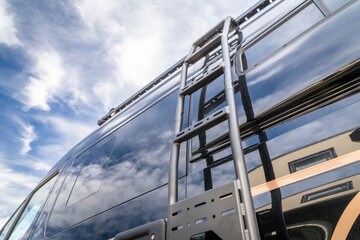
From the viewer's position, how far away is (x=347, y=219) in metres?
0.60

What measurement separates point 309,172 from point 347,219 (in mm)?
162

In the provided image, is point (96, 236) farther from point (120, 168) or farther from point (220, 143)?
point (220, 143)

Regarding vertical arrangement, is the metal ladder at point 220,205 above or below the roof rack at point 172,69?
below

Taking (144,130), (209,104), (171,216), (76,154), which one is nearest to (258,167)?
(171,216)

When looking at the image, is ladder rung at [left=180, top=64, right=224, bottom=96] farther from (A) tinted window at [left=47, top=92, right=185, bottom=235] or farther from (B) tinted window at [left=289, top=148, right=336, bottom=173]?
(B) tinted window at [left=289, top=148, right=336, bottom=173]

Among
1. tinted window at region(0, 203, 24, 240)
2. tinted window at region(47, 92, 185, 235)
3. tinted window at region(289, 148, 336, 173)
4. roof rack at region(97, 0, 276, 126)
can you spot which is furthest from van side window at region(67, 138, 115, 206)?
tinted window at region(0, 203, 24, 240)

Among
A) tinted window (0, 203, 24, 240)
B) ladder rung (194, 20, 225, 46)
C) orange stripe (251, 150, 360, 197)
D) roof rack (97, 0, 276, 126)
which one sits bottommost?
orange stripe (251, 150, 360, 197)

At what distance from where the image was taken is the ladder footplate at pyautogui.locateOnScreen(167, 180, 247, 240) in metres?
0.71

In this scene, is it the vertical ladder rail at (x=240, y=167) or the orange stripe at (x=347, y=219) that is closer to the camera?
the orange stripe at (x=347, y=219)

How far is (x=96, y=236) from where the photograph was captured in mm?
1374

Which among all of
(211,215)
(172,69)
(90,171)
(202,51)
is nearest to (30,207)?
(90,171)

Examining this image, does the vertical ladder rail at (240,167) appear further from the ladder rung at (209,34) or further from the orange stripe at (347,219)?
the ladder rung at (209,34)

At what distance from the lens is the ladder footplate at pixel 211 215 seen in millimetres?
708

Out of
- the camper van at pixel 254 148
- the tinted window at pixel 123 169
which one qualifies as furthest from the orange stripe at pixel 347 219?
the tinted window at pixel 123 169
